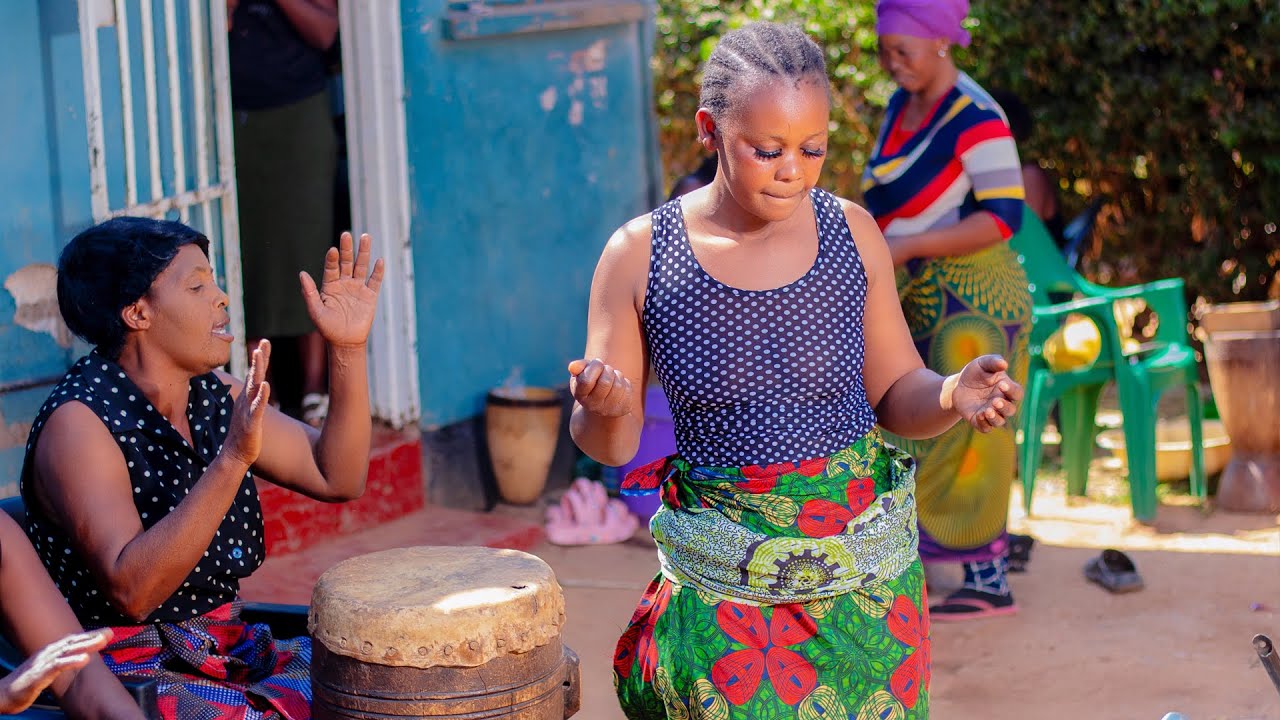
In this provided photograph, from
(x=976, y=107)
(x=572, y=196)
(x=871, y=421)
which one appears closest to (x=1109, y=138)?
(x=572, y=196)

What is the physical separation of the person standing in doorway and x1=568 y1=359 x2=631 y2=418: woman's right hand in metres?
3.60

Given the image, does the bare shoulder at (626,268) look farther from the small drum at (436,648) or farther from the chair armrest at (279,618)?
the chair armrest at (279,618)

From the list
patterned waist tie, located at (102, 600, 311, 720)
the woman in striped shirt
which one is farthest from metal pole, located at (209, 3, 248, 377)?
patterned waist tie, located at (102, 600, 311, 720)

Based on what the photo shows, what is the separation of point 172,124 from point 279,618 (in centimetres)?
244

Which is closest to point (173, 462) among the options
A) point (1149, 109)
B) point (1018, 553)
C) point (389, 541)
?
point (389, 541)

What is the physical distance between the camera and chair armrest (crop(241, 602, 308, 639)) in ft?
9.45

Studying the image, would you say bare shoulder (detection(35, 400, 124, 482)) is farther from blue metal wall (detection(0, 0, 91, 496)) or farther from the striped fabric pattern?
the striped fabric pattern

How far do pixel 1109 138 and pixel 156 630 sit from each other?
22.0ft

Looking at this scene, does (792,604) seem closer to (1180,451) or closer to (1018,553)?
(1018,553)

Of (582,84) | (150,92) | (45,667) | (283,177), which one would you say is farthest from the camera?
(582,84)

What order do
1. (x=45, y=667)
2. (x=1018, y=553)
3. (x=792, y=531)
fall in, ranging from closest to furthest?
(x=45, y=667) → (x=792, y=531) → (x=1018, y=553)

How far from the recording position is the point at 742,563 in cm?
258

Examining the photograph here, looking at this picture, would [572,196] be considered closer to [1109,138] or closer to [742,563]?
[1109,138]

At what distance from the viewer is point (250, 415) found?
7.66ft
